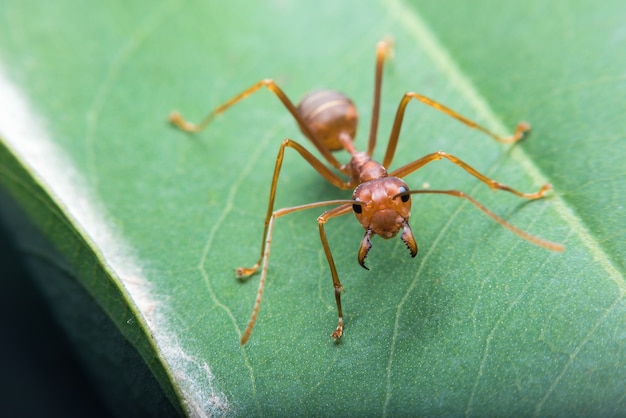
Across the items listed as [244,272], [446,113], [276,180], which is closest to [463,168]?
[446,113]

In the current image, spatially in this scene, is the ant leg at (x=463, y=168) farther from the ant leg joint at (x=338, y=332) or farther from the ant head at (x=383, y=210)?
the ant leg joint at (x=338, y=332)

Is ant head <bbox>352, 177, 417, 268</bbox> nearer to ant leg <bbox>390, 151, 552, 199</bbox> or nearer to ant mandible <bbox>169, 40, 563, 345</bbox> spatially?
ant mandible <bbox>169, 40, 563, 345</bbox>

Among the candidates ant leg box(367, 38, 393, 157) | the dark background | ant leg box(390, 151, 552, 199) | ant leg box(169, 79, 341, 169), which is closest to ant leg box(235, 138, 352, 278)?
ant leg box(169, 79, 341, 169)

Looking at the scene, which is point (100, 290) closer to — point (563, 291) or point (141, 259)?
point (141, 259)

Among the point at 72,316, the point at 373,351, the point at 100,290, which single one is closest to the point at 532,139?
the point at 373,351

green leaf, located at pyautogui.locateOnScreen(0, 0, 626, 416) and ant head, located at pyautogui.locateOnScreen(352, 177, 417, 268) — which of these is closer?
green leaf, located at pyautogui.locateOnScreen(0, 0, 626, 416)

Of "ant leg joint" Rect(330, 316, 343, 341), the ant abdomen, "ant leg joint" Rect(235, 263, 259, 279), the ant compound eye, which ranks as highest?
the ant abdomen

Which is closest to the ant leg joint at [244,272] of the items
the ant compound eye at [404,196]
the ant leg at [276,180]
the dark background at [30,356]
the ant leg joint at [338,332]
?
the ant leg at [276,180]
